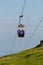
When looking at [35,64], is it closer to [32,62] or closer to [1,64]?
[32,62]

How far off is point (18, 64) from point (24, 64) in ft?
4.59

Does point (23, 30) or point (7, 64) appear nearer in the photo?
point (23, 30)

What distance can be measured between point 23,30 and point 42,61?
24755mm

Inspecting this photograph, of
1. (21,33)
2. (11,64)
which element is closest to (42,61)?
(11,64)

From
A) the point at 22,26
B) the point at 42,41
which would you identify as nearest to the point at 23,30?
the point at 22,26

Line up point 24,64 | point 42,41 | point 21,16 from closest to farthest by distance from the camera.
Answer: point 21,16, point 24,64, point 42,41

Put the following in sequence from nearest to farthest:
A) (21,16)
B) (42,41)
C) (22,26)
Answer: (21,16)
(22,26)
(42,41)

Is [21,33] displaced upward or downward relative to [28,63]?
upward

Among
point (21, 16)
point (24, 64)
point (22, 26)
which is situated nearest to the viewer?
point (21, 16)

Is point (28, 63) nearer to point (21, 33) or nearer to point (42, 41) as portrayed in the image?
point (21, 33)

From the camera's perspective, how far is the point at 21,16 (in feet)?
144

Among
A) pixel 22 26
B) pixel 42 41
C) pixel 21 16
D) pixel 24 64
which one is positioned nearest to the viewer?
pixel 21 16

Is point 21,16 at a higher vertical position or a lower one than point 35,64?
higher

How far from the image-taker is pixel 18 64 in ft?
238
